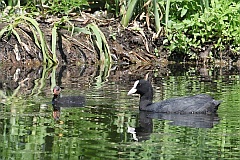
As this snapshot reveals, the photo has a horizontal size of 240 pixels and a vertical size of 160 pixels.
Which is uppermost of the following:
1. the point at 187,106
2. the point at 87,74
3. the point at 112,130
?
the point at 87,74

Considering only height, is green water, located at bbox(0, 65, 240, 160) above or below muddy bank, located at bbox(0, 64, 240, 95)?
below

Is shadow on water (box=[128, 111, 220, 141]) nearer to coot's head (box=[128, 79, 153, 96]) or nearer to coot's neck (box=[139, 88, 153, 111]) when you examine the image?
coot's neck (box=[139, 88, 153, 111])

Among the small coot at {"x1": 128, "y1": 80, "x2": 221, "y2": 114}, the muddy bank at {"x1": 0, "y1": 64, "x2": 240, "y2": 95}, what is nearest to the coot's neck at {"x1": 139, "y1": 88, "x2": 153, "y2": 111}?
the small coot at {"x1": 128, "y1": 80, "x2": 221, "y2": 114}

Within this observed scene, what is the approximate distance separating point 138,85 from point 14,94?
268 cm

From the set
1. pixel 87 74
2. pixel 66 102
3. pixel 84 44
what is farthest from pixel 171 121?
pixel 84 44

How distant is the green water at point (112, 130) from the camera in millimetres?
9930

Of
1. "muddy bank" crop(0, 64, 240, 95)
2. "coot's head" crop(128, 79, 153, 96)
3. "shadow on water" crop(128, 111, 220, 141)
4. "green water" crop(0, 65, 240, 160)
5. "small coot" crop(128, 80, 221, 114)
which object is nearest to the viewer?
"green water" crop(0, 65, 240, 160)

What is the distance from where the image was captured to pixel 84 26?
23609 mm

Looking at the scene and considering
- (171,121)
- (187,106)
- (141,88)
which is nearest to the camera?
(171,121)

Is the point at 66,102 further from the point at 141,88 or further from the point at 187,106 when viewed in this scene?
the point at 187,106

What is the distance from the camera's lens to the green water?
993 cm

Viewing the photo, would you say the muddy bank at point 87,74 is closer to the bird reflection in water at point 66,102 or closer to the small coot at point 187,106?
the bird reflection in water at point 66,102

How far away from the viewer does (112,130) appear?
11.6 meters

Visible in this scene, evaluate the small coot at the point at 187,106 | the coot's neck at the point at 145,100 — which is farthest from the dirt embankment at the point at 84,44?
the small coot at the point at 187,106
